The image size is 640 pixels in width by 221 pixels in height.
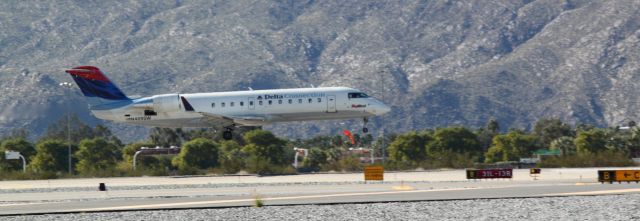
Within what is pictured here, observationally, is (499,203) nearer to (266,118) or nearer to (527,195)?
(527,195)

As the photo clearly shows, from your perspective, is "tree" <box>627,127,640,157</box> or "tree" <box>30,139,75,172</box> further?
"tree" <box>627,127,640,157</box>

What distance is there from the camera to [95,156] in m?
98.2

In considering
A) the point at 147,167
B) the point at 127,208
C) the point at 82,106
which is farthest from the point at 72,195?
the point at 82,106

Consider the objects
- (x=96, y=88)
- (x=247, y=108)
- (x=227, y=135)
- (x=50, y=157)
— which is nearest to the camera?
(x=247, y=108)

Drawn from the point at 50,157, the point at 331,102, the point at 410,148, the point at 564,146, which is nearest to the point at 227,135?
the point at 331,102

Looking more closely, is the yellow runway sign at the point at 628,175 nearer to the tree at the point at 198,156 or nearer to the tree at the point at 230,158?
the tree at the point at 230,158

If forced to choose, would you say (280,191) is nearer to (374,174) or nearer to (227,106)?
(374,174)

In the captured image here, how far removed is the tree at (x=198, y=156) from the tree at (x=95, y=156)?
509 cm

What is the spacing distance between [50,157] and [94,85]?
15223 mm

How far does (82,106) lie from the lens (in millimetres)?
140125

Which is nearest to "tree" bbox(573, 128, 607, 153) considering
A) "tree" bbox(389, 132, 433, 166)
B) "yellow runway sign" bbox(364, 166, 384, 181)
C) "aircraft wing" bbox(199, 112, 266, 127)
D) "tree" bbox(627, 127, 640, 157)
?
"tree" bbox(627, 127, 640, 157)

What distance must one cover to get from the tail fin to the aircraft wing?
5.78m

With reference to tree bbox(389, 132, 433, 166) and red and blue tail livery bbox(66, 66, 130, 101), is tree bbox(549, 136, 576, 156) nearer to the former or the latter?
tree bbox(389, 132, 433, 166)

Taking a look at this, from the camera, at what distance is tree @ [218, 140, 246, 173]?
3460 inches
